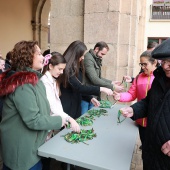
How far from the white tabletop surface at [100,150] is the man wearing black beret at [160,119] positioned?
179 mm

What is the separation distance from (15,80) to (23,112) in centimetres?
25

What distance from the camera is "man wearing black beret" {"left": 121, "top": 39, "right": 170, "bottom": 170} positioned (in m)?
1.40

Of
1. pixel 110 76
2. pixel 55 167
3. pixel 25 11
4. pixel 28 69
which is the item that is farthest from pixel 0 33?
pixel 28 69

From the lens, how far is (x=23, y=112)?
161cm

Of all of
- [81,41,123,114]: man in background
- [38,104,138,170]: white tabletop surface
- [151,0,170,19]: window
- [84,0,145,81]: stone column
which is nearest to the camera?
[38,104,138,170]: white tabletop surface

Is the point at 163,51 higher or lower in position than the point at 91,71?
higher

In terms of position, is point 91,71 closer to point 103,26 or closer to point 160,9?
point 103,26

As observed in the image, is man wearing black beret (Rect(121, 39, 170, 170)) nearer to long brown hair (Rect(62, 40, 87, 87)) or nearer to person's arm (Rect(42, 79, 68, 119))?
person's arm (Rect(42, 79, 68, 119))

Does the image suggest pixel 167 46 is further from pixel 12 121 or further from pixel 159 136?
pixel 12 121

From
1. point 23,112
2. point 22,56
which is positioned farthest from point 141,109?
point 22,56

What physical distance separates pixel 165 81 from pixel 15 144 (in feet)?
4.02

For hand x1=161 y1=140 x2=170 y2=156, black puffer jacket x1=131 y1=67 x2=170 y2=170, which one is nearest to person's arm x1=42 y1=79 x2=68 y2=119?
black puffer jacket x1=131 y1=67 x2=170 y2=170

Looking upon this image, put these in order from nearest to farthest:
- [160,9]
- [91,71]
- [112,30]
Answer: [91,71], [112,30], [160,9]

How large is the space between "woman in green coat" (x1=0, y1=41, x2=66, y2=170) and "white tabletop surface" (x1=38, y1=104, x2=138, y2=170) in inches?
4.8
